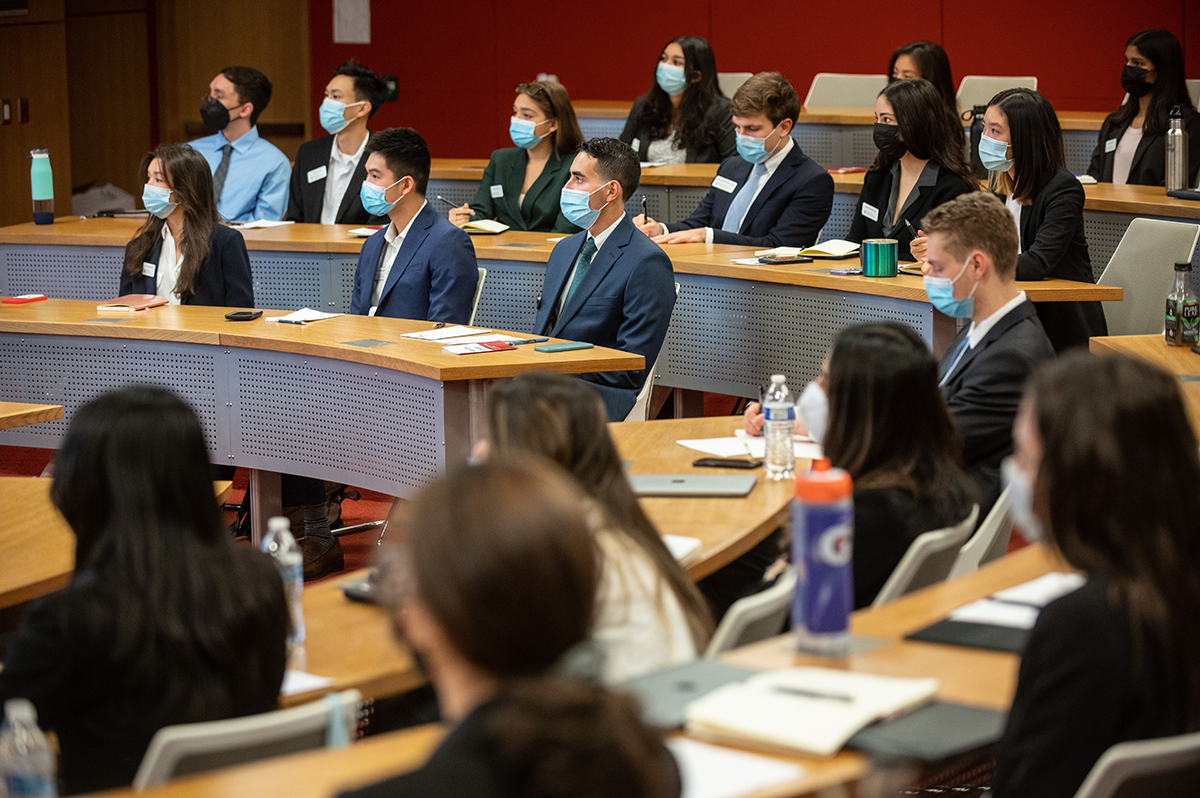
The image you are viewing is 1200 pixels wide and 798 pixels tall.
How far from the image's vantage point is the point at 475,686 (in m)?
1.22

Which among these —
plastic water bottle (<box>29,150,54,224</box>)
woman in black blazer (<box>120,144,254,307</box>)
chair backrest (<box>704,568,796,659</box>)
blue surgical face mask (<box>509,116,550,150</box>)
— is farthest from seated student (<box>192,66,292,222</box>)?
chair backrest (<box>704,568,796,659</box>)

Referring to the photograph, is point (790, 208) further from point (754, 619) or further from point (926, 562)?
point (754, 619)

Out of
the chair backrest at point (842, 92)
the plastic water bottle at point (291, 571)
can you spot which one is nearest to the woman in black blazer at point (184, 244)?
the plastic water bottle at point (291, 571)

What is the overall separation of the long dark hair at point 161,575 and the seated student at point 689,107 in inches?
212

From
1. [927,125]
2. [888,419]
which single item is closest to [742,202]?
[927,125]

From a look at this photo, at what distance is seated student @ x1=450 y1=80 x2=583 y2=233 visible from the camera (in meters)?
6.22

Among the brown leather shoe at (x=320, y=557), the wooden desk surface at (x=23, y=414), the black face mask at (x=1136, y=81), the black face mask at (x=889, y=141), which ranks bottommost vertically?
the brown leather shoe at (x=320, y=557)

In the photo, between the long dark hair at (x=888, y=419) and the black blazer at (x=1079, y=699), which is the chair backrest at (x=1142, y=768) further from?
the long dark hair at (x=888, y=419)

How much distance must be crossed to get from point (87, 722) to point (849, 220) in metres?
5.20

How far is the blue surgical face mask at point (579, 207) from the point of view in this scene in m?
4.75

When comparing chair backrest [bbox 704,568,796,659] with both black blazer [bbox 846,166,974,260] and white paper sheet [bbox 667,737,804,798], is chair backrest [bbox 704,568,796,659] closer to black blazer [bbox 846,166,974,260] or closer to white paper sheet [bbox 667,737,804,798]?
white paper sheet [bbox 667,737,804,798]

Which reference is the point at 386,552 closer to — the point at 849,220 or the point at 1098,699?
the point at 1098,699

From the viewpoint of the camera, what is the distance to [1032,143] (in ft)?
15.3

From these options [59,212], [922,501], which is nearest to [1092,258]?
[922,501]
